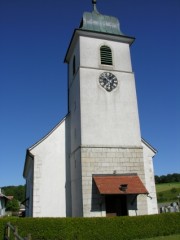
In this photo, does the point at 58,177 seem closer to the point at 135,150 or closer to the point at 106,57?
the point at 135,150

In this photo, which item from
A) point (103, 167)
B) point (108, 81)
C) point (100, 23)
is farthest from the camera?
point (100, 23)

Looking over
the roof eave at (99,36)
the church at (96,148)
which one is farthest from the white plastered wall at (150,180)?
the roof eave at (99,36)

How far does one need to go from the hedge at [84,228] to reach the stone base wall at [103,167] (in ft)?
7.33

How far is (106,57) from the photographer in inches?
827

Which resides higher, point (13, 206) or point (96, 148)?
point (96, 148)

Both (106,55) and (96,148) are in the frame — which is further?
(106,55)

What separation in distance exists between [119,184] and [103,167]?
5.44 ft

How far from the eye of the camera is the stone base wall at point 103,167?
1605cm

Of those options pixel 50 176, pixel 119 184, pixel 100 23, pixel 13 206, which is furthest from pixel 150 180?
pixel 13 206

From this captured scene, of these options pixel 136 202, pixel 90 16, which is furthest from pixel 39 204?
pixel 90 16

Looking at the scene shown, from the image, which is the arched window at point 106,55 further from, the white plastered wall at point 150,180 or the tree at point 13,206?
the tree at point 13,206

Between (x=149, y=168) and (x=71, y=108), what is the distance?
7.50 m

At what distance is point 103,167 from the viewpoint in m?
17.3

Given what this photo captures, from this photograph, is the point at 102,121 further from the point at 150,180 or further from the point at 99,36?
the point at 99,36
